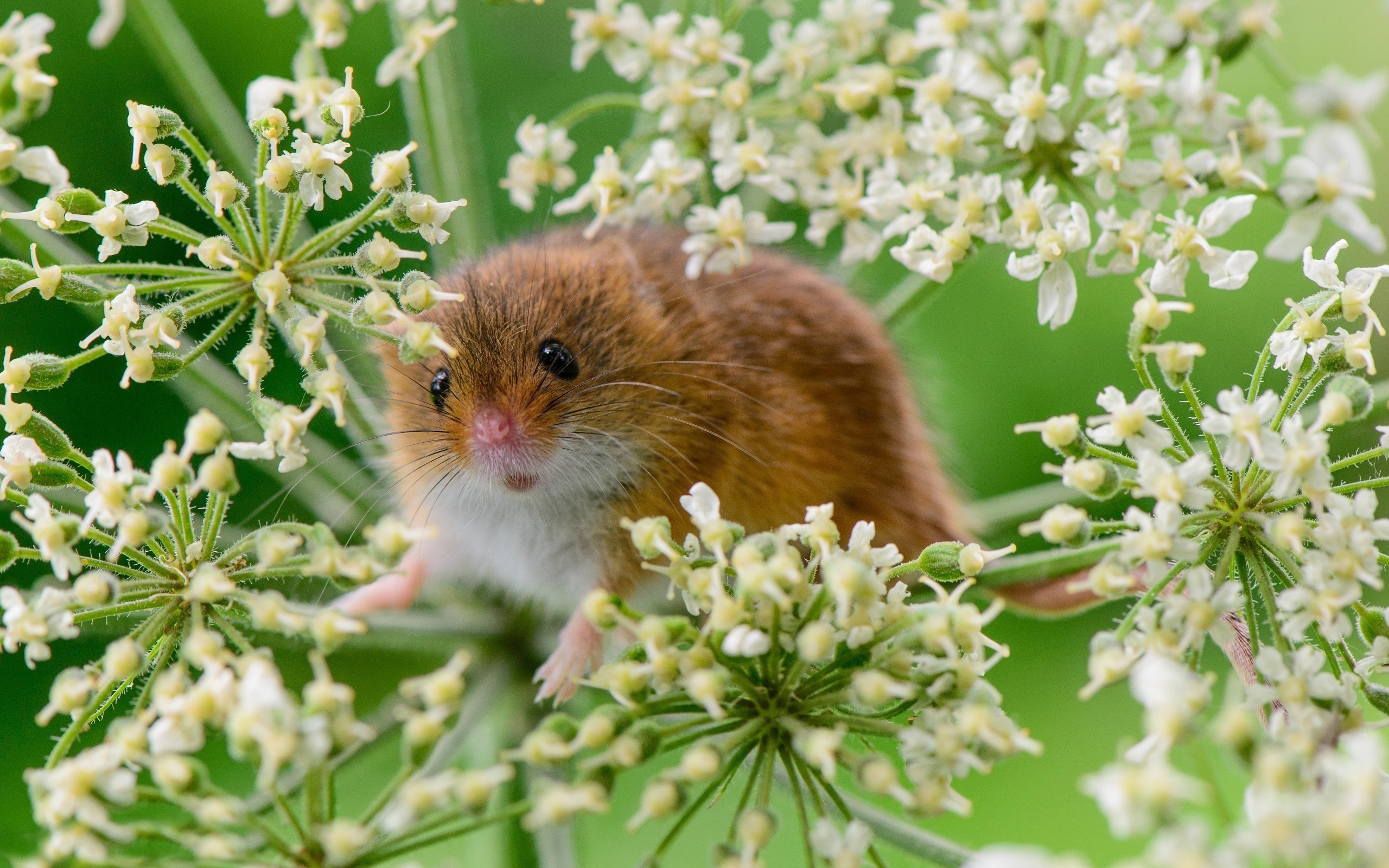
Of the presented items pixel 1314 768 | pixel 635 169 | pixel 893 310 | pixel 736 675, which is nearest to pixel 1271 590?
pixel 1314 768

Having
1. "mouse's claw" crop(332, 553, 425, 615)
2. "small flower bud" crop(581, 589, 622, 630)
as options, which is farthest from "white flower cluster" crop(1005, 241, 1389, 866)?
"mouse's claw" crop(332, 553, 425, 615)

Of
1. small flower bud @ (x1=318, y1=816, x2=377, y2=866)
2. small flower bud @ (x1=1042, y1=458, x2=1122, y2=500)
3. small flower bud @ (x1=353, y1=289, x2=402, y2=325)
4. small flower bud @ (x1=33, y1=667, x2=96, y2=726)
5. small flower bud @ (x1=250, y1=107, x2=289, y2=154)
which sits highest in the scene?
small flower bud @ (x1=250, y1=107, x2=289, y2=154)

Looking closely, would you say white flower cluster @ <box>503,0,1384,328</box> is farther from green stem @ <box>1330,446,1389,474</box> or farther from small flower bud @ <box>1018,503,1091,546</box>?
small flower bud @ <box>1018,503,1091,546</box>

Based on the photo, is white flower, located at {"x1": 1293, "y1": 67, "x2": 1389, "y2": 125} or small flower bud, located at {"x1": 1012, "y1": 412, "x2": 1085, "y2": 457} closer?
white flower, located at {"x1": 1293, "y1": 67, "x2": 1389, "y2": 125}

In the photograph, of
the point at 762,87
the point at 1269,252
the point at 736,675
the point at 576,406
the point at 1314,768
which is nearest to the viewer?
the point at 1314,768

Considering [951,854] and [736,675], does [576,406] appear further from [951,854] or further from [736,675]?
[951,854]

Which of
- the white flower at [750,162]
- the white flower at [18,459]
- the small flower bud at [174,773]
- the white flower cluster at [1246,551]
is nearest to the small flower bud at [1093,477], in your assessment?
the white flower cluster at [1246,551]
